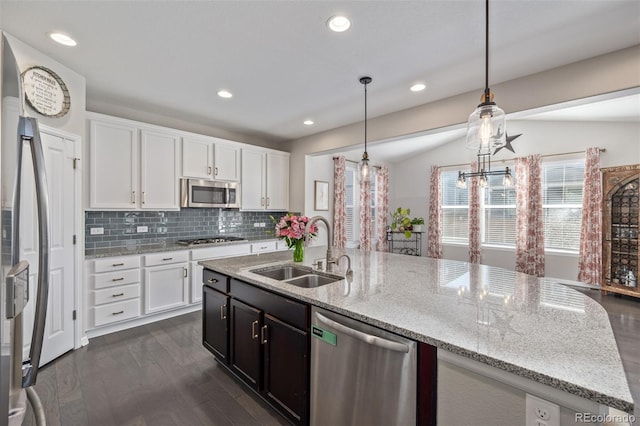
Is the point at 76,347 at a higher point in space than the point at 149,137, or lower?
lower

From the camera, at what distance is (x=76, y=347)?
267 cm

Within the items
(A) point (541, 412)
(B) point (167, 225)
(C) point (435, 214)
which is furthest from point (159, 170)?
(C) point (435, 214)

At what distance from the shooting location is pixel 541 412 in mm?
863

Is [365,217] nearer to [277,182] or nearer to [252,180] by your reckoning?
[277,182]

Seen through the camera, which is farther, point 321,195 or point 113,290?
point 321,195

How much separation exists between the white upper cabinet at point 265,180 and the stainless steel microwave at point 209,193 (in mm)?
218

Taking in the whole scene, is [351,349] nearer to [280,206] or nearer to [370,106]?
[370,106]

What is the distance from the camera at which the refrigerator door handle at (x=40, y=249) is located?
29.4 inches

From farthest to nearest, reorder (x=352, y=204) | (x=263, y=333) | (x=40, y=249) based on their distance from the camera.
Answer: (x=352, y=204), (x=263, y=333), (x=40, y=249)

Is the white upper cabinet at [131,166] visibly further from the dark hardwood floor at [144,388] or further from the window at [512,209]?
the window at [512,209]

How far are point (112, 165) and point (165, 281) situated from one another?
4.82 ft

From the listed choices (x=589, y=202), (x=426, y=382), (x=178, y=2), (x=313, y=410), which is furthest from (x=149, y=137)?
(x=589, y=202)

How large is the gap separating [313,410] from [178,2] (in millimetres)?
2556

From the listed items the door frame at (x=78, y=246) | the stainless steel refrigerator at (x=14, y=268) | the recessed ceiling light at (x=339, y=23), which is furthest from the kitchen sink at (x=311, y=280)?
the door frame at (x=78, y=246)
